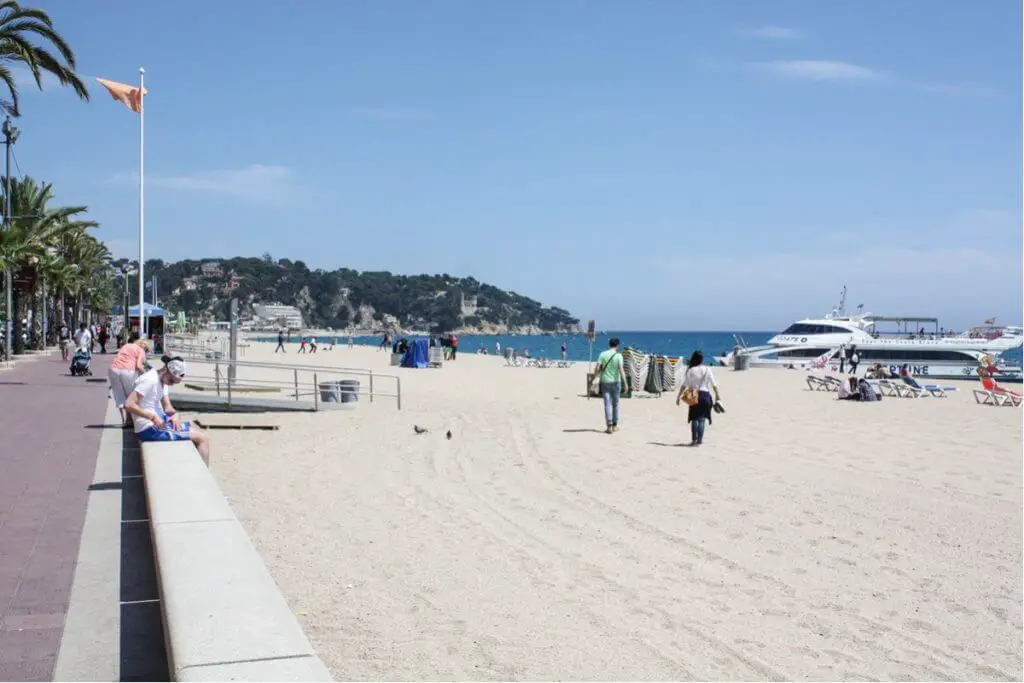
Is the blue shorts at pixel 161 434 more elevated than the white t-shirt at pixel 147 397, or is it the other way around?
the white t-shirt at pixel 147 397

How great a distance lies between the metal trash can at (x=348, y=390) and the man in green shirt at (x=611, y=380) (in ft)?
18.1

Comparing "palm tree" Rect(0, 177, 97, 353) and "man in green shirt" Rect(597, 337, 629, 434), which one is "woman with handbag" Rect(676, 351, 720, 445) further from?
"palm tree" Rect(0, 177, 97, 353)

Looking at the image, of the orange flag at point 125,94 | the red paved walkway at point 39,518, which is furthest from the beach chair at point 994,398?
the orange flag at point 125,94

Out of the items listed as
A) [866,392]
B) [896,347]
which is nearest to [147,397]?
[866,392]

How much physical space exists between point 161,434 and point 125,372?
3652mm

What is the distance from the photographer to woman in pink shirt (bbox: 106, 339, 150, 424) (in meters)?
11.0

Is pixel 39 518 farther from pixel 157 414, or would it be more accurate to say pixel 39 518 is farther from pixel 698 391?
pixel 698 391

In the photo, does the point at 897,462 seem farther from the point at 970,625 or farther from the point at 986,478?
the point at 970,625

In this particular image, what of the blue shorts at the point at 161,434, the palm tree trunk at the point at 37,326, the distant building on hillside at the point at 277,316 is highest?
the distant building on hillside at the point at 277,316

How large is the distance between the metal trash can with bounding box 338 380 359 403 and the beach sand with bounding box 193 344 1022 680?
120 inches

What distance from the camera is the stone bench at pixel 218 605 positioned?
117 inches

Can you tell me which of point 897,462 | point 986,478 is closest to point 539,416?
point 897,462

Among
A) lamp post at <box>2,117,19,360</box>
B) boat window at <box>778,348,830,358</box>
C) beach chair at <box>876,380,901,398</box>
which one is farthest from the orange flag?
boat window at <box>778,348,830,358</box>

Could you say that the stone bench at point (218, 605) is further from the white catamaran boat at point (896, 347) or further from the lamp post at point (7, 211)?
the white catamaran boat at point (896, 347)
